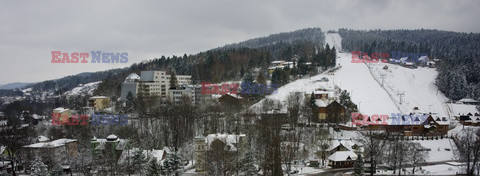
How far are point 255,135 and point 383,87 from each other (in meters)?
39.0

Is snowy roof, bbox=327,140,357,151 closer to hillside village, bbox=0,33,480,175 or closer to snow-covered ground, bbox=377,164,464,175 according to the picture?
hillside village, bbox=0,33,480,175

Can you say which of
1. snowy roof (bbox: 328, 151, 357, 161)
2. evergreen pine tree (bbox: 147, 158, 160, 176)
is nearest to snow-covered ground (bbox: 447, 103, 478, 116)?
snowy roof (bbox: 328, 151, 357, 161)

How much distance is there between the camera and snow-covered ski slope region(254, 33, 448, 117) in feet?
167

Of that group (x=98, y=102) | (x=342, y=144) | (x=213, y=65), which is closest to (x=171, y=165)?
(x=342, y=144)

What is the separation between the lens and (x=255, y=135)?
37.3 meters

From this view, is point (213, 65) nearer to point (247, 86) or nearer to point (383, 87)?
point (247, 86)

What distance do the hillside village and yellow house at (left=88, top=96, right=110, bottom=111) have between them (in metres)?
0.21

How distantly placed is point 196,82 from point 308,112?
33.0 m

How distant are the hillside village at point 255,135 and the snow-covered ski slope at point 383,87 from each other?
0.42 metres

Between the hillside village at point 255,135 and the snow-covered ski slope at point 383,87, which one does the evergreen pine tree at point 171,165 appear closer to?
the hillside village at point 255,135

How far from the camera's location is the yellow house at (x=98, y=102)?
58438 millimetres

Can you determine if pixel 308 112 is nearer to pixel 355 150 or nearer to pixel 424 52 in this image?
pixel 355 150

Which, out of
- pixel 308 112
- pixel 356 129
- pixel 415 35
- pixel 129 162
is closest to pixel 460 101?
pixel 356 129

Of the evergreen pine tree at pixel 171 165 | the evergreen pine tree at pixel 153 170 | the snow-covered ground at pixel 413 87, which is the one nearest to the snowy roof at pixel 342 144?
the snow-covered ground at pixel 413 87
